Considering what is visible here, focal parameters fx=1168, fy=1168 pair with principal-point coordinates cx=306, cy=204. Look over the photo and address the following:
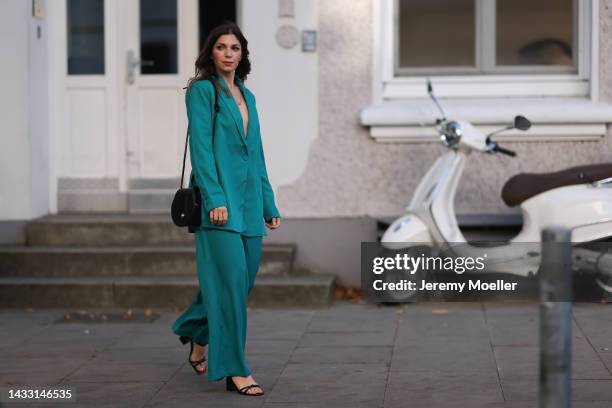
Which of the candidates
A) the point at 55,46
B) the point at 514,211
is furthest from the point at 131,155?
the point at 514,211

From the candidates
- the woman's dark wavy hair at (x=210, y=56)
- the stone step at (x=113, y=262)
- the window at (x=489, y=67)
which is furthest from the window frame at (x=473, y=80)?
the woman's dark wavy hair at (x=210, y=56)

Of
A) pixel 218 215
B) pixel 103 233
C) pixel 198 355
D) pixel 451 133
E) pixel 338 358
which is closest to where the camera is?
pixel 218 215

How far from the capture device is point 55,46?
10.5 m

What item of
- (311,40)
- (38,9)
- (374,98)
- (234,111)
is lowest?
(234,111)

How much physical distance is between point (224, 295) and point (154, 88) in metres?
4.88

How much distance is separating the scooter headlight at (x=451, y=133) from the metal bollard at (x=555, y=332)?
15.2 ft

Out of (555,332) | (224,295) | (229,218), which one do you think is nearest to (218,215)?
(229,218)

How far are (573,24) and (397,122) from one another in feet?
5.74

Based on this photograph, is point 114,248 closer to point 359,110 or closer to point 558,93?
Result: point 359,110

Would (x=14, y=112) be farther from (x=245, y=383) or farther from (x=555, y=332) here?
(x=555, y=332)

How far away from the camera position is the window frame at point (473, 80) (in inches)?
381

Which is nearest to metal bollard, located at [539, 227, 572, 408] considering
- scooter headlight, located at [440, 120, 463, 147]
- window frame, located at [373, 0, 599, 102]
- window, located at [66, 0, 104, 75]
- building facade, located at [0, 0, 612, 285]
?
scooter headlight, located at [440, 120, 463, 147]

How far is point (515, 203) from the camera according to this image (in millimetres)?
8734

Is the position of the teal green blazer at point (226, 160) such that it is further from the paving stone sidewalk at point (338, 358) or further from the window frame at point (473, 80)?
the window frame at point (473, 80)
